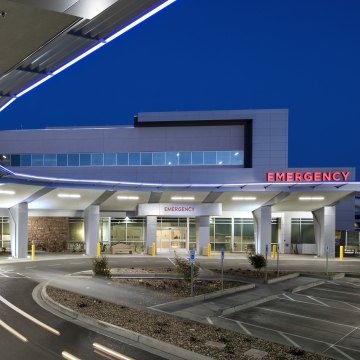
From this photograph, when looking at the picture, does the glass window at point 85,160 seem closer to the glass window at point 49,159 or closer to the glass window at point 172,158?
the glass window at point 49,159

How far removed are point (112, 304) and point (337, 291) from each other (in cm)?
1073

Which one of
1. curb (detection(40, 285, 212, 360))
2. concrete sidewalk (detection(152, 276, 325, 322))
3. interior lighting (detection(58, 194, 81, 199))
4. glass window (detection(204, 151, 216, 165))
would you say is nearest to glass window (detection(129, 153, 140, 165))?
glass window (detection(204, 151, 216, 165))

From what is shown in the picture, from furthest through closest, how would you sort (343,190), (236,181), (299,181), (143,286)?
(236,181), (299,181), (343,190), (143,286)

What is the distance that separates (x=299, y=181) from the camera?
36969 mm

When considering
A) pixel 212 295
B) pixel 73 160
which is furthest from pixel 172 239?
pixel 212 295

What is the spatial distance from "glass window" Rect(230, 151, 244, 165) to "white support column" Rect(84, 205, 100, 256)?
13.7 m

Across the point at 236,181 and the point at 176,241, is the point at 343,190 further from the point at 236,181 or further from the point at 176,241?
the point at 176,241

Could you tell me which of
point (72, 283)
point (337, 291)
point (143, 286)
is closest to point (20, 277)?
point (72, 283)

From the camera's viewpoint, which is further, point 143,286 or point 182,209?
point 182,209

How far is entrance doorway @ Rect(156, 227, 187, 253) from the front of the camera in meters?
41.1

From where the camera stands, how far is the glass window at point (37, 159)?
42656 millimetres

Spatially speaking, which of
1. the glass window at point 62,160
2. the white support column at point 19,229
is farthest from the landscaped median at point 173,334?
the glass window at point 62,160

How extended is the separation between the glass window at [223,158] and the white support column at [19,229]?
18177 mm

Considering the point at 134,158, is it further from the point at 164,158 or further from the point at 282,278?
the point at 282,278
